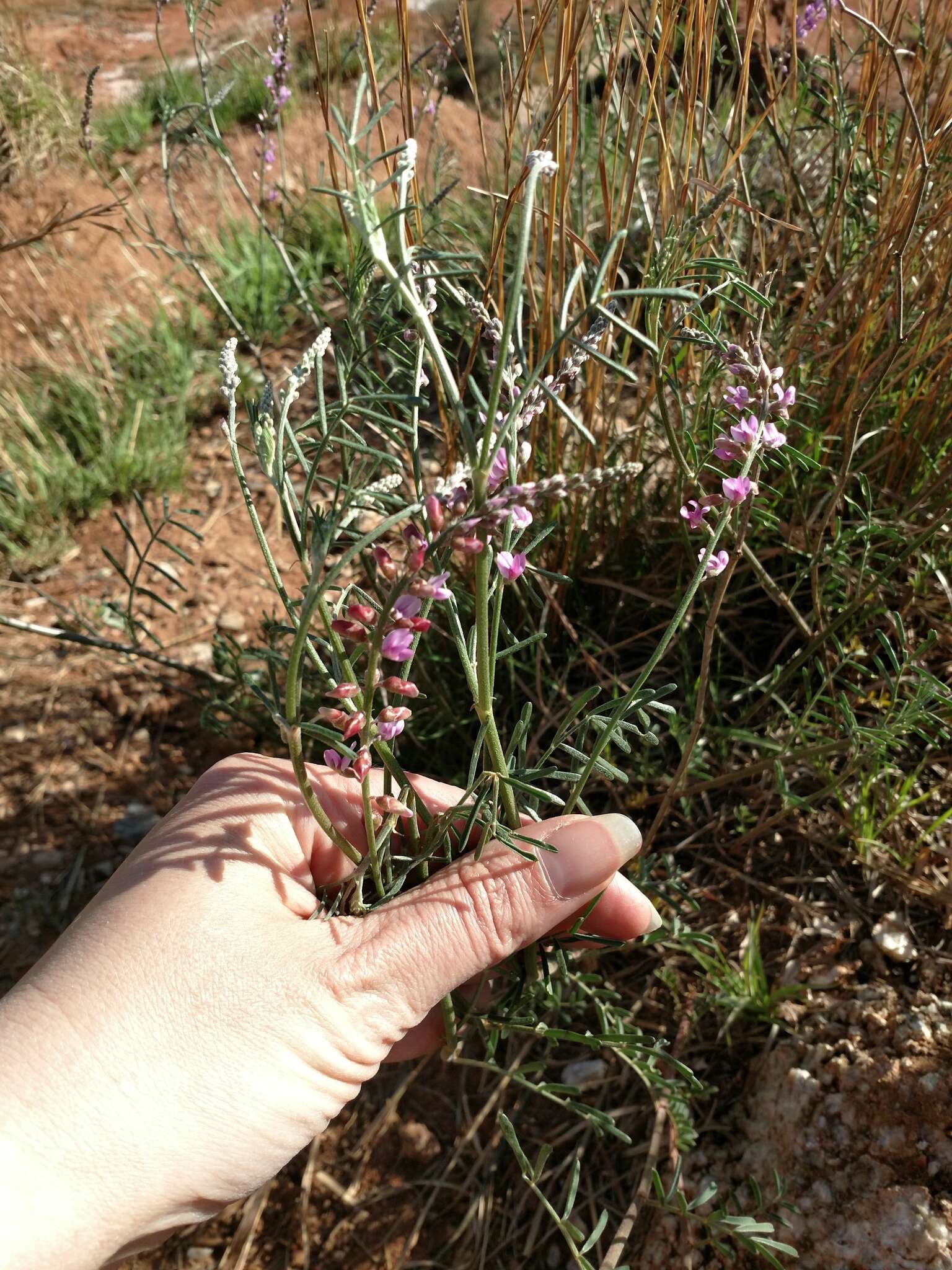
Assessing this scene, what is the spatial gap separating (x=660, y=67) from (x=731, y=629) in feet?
3.33

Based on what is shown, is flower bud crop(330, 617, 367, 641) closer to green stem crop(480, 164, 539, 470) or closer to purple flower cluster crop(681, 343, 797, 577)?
green stem crop(480, 164, 539, 470)

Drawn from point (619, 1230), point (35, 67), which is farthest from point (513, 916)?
point (35, 67)

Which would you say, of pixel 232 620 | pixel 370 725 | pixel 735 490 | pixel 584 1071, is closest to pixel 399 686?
pixel 370 725

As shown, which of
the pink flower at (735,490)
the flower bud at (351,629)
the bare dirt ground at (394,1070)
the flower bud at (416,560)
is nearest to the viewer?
the flower bud at (416,560)

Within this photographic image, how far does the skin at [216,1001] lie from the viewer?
1107mm

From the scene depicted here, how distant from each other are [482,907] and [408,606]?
1.93 ft

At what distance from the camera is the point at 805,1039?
1596 mm

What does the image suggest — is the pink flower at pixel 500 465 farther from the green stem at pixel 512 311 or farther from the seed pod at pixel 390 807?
the seed pod at pixel 390 807

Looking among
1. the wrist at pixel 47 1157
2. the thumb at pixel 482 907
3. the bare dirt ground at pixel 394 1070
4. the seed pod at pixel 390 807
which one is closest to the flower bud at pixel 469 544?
the seed pod at pixel 390 807

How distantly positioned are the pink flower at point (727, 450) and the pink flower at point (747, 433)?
0.04 feet

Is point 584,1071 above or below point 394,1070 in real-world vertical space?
above

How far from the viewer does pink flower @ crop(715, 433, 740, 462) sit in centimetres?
105

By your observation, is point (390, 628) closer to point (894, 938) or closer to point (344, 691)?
point (344, 691)

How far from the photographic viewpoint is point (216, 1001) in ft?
3.88
